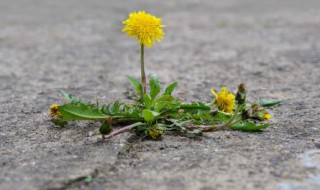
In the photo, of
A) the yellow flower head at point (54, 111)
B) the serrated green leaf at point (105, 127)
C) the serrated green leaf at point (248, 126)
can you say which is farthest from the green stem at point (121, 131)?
the serrated green leaf at point (248, 126)

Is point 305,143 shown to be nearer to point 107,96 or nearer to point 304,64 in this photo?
point 107,96

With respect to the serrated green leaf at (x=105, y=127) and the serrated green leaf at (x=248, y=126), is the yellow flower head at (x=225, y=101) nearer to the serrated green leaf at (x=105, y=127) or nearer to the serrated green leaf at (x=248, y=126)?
the serrated green leaf at (x=248, y=126)

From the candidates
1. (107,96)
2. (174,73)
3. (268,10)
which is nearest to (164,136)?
(107,96)

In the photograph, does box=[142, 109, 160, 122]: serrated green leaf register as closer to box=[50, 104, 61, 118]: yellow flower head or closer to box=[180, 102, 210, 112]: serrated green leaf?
box=[180, 102, 210, 112]: serrated green leaf

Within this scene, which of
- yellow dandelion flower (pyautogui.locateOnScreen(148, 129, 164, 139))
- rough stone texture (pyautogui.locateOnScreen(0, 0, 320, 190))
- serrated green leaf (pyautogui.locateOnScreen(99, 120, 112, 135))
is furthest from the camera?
yellow dandelion flower (pyautogui.locateOnScreen(148, 129, 164, 139))

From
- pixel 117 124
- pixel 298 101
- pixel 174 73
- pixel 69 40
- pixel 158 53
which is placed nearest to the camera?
pixel 117 124

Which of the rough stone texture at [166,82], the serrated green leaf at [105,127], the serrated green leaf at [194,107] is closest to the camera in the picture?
the rough stone texture at [166,82]

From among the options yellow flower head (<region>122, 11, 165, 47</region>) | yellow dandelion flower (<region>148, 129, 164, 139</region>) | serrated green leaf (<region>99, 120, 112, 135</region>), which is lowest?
yellow dandelion flower (<region>148, 129, 164, 139</region>)

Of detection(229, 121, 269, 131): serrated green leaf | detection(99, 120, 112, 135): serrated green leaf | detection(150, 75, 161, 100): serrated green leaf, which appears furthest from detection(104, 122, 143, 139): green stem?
detection(229, 121, 269, 131): serrated green leaf

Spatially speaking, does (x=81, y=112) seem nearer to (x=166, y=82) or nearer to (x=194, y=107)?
(x=194, y=107)
